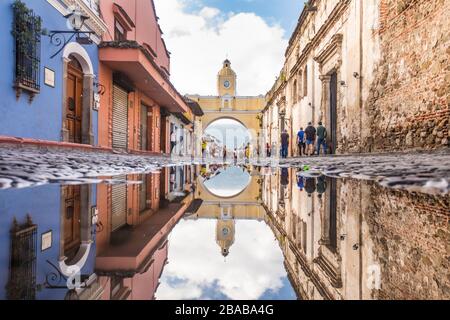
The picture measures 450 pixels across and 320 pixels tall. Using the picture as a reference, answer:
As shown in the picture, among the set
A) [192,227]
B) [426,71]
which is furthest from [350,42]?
[192,227]

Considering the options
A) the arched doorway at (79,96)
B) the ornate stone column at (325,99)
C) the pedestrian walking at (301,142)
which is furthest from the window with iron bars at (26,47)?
the pedestrian walking at (301,142)

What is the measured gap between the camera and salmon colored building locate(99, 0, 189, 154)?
33.8 ft

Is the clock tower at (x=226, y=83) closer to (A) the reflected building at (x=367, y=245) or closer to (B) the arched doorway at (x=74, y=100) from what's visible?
(B) the arched doorway at (x=74, y=100)

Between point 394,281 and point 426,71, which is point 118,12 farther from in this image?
point 394,281

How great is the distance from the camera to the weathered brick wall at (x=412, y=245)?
0.78 metres

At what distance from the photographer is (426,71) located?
6711 millimetres

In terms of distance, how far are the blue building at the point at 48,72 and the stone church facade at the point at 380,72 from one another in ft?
21.5

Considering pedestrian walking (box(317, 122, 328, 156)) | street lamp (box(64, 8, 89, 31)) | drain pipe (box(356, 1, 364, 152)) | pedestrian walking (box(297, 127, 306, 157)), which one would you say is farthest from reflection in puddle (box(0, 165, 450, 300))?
pedestrian walking (box(297, 127, 306, 157))

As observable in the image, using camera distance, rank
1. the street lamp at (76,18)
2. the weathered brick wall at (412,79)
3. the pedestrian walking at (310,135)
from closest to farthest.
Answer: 1. the weathered brick wall at (412,79)
2. the street lamp at (76,18)
3. the pedestrian walking at (310,135)

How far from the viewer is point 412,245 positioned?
43.3 inches

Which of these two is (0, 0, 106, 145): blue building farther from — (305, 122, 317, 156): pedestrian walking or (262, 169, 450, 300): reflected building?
(305, 122, 317, 156): pedestrian walking

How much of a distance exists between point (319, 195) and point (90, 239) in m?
1.58

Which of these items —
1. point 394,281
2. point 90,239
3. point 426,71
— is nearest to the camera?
point 394,281
